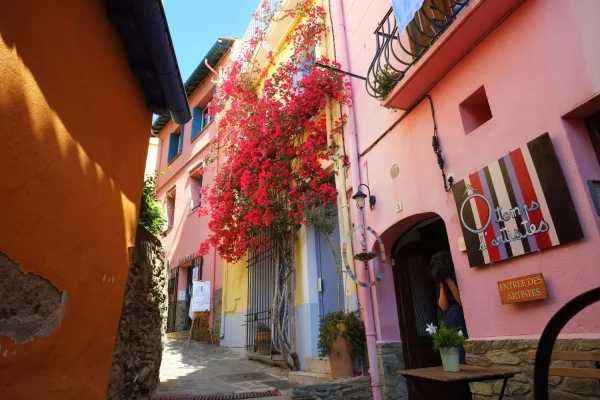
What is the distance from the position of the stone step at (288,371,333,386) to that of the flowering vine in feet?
2.09

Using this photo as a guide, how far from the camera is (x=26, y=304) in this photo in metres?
2.30

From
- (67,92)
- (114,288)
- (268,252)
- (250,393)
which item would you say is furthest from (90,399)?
(268,252)

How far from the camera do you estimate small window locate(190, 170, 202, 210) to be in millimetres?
12361

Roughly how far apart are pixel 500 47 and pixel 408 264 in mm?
3189

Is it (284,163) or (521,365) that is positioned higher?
(284,163)

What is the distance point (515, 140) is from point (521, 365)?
1.99m

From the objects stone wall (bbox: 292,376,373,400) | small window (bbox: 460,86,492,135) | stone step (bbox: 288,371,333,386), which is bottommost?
stone wall (bbox: 292,376,373,400)

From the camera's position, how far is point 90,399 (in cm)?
290

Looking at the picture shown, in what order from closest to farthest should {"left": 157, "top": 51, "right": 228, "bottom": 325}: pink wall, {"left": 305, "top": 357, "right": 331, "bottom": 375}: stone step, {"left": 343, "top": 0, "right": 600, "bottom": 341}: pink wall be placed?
{"left": 343, "top": 0, "right": 600, "bottom": 341}: pink wall, {"left": 305, "top": 357, "right": 331, "bottom": 375}: stone step, {"left": 157, "top": 51, "right": 228, "bottom": 325}: pink wall

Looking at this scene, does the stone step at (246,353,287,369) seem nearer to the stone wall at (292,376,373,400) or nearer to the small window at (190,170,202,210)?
the stone wall at (292,376,373,400)

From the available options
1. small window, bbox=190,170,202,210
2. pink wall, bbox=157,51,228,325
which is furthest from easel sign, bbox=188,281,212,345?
small window, bbox=190,170,202,210

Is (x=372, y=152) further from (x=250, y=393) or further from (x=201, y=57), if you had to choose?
(x=201, y=57)

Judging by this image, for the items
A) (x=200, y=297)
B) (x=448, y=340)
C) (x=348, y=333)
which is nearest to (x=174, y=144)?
(x=200, y=297)

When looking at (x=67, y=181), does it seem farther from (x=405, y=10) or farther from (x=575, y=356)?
(x=405, y=10)
